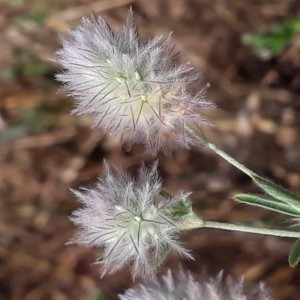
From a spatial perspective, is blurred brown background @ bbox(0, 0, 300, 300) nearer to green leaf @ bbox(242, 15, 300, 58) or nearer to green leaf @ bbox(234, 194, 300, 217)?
green leaf @ bbox(242, 15, 300, 58)

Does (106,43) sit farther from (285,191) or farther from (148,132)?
(285,191)

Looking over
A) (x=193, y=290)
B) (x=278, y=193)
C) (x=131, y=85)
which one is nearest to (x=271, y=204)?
(x=278, y=193)

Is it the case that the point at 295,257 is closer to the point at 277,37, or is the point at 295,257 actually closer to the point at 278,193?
the point at 278,193

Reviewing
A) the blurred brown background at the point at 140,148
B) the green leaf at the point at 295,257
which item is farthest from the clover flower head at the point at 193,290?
the blurred brown background at the point at 140,148

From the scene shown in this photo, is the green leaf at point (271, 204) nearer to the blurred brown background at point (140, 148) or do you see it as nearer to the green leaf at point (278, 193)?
the green leaf at point (278, 193)

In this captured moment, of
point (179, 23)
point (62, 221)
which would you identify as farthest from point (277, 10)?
point (62, 221)

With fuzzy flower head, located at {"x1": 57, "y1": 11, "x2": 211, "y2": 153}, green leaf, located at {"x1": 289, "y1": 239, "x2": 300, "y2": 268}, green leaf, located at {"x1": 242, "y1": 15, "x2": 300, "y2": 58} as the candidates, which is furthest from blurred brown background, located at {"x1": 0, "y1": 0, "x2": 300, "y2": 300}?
fuzzy flower head, located at {"x1": 57, "y1": 11, "x2": 211, "y2": 153}
